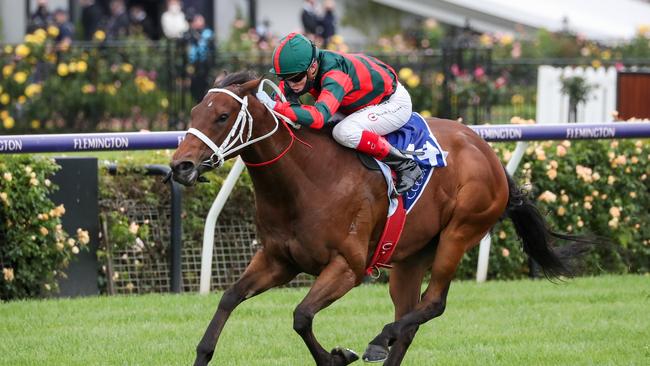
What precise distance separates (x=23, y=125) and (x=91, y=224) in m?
6.31

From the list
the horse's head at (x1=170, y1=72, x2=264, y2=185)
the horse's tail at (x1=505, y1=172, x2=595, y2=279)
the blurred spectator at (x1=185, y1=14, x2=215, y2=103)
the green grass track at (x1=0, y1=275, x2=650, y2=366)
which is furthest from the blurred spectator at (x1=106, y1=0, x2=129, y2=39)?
the horse's head at (x1=170, y1=72, x2=264, y2=185)

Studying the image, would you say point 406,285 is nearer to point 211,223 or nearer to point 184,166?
point 184,166

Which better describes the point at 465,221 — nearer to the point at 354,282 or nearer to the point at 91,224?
the point at 354,282

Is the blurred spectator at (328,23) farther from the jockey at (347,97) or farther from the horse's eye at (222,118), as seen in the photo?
the horse's eye at (222,118)

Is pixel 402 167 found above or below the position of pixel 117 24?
below

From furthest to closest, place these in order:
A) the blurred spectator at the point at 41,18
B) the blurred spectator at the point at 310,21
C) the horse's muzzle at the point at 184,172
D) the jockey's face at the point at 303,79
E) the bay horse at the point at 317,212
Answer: the blurred spectator at the point at 310,21 → the blurred spectator at the point at 41,18 → the jockey's face at the point at 303,79 → the bay horse at the point at 317,212 → the horse's muzzle at the point at 184,172

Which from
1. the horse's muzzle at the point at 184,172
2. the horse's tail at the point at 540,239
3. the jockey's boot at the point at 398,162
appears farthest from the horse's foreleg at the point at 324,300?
the horse's tail at the point at 540,239

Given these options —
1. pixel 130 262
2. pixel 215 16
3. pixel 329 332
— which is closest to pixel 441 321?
pixel 329 332

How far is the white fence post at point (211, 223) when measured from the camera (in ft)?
24.7

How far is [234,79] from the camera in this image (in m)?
5.34

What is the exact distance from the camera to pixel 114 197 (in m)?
8.05

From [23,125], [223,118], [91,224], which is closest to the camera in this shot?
[223,118]

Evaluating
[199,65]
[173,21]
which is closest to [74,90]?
[199,65]

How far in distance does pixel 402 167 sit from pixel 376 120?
0.25 m
